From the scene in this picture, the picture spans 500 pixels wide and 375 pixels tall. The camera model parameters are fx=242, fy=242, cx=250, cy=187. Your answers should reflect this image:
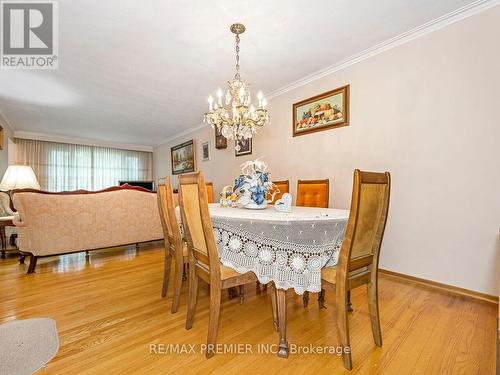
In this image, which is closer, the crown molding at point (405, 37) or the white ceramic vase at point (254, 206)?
the white ceramic vase at point (254, 206)

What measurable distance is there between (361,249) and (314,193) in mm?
1287

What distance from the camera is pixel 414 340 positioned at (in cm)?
147

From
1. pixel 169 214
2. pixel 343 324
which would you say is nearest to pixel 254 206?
pixel 169 214

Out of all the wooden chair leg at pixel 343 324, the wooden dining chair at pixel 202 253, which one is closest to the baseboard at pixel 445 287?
the wooden chair leg at pixel 343 324

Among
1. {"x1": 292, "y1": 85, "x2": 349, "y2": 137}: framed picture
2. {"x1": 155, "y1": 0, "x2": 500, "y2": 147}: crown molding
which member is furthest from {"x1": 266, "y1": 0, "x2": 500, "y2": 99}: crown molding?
{"x1": 292, "y1": 85, "x2": 349, "y2": 137}: framed picture

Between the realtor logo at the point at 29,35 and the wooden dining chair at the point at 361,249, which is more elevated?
the realtor logo at the point at 29,35

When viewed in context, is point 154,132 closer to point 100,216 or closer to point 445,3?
point 100,216

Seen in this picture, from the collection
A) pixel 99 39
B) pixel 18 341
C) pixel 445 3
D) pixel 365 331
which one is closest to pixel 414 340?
pixel 365 331

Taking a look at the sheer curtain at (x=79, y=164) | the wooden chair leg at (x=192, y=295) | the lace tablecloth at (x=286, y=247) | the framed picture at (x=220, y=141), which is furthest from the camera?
the sheer curtain at (x=79, y=164)

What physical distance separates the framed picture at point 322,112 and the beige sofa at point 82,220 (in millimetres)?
2464

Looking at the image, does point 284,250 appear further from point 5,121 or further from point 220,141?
point 5,121

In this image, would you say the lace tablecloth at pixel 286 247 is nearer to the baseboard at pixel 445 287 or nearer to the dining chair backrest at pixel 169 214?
the dining chair backrest at pixel 169 214

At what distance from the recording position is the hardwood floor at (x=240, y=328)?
1276 millimetres

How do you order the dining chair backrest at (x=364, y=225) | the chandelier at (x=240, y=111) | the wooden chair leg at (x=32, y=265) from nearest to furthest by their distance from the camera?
the dining chair backrest at (x=364, y=225) → the chandelier at (x=240, y=111) → the wooden chair leg at (x=32, y=265)
